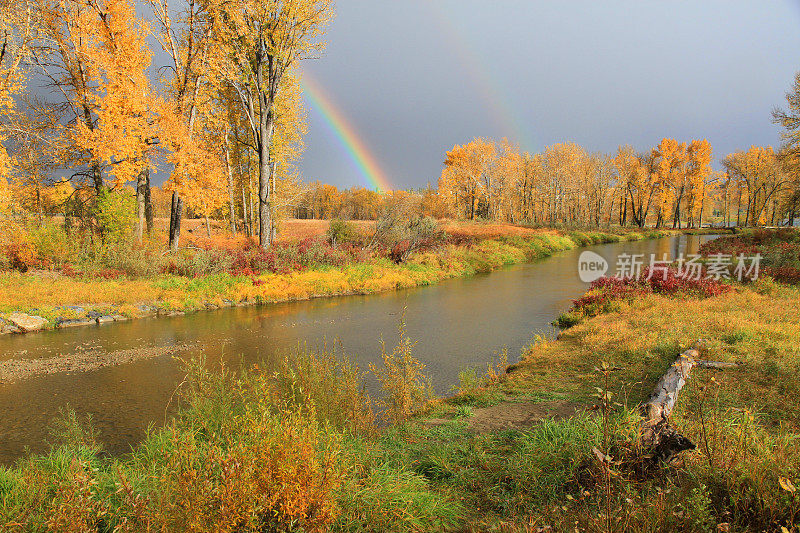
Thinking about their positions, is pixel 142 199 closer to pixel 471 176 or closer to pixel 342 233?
pixel 342 233

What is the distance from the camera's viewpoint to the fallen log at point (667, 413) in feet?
9.96

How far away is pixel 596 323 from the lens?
31.5ft

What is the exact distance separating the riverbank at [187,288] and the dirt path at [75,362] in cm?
310

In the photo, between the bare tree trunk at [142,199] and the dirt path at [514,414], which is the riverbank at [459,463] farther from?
the bare tree trunk at [142,199]

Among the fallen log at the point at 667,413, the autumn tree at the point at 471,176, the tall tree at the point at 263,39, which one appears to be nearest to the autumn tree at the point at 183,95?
the tall tree at the point at 263,39

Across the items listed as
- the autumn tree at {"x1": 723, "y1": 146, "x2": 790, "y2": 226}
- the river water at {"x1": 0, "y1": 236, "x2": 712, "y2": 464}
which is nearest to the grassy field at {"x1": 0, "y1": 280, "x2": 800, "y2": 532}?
the river water at {"x1": 0, "y1": 236, "x2": 712, "y2": 464}

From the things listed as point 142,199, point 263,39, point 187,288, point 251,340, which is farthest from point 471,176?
point 251,340

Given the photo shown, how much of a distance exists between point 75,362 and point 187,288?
20.5ft

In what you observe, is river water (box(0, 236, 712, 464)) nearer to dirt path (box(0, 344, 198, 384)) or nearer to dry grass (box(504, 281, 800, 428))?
dirt path (box(0, 344, 198, 384))

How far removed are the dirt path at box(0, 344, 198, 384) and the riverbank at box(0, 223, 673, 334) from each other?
3.10m

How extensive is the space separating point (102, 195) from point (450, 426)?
56.5 ft

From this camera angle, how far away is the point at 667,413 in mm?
3820

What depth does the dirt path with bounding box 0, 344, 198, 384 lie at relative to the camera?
7684 millimetres

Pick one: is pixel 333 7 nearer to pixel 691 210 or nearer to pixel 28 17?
pixel 28 17
